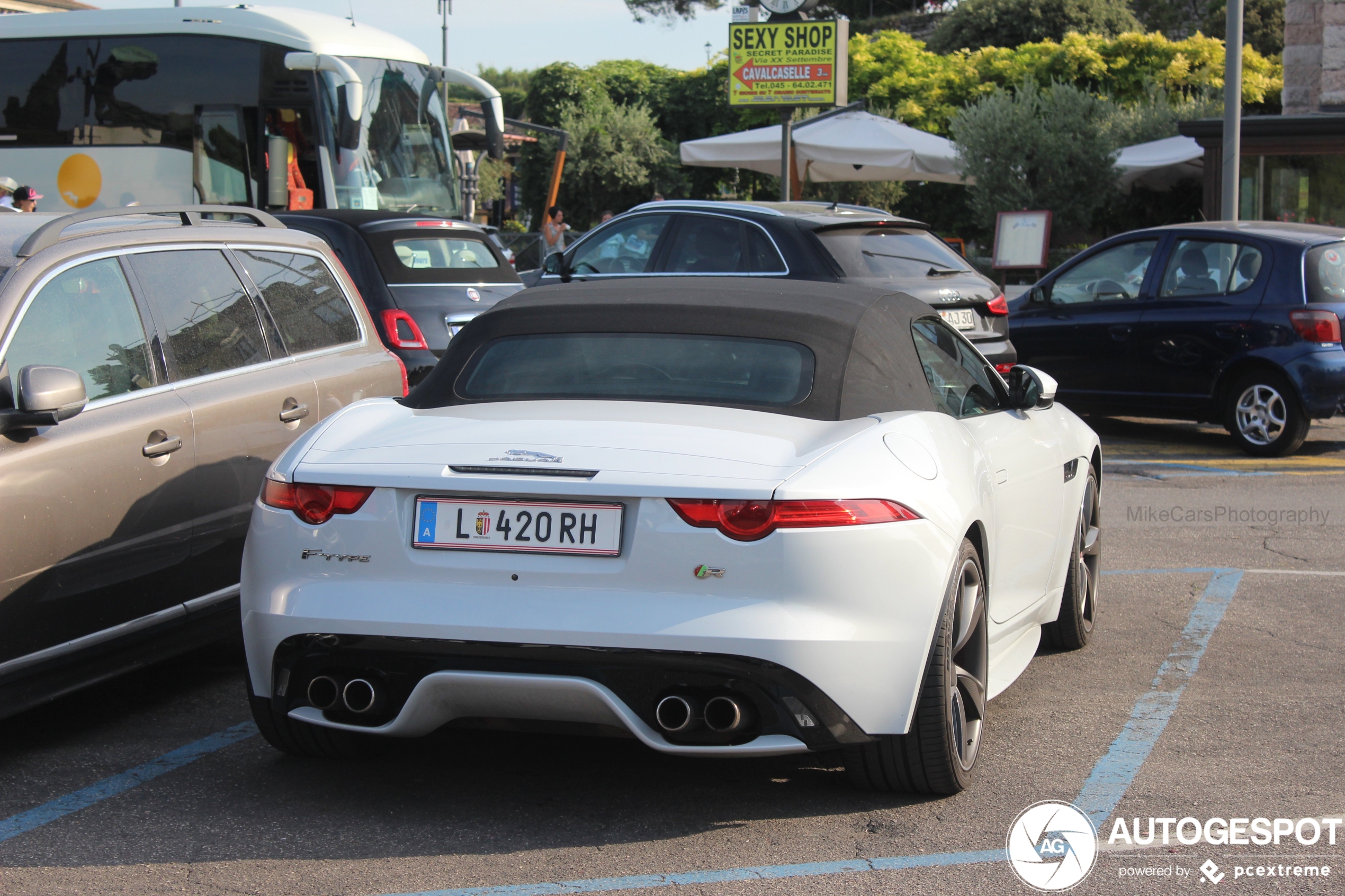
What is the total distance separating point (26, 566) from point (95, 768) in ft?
2.07

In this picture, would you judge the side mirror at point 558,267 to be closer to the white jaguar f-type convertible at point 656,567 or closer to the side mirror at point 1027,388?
the side mirror at point 1027,388

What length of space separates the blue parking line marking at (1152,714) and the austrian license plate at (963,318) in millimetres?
3593

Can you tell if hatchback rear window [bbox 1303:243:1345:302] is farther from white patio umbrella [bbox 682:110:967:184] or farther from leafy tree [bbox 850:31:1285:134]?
leafy tree [bbox 850:31:1285:134]

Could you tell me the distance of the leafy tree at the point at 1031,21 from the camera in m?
63.2

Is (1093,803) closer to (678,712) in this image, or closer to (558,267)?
(678,712)

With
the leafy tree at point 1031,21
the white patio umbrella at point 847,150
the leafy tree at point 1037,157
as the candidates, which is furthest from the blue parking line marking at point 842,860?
the leafy tree at point 1031,21

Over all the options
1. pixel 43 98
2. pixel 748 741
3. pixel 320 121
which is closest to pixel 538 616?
pixel 748 741

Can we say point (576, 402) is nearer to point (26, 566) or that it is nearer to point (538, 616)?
point (538, 616)

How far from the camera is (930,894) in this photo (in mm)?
3430

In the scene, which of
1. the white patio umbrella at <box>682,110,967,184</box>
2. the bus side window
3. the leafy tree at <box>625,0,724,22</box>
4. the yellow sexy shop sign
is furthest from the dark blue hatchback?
the leafy tree at <box>625,0,724,22</box>

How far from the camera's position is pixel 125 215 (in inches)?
214

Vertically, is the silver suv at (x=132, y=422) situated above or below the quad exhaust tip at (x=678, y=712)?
above

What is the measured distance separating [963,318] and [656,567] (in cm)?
711

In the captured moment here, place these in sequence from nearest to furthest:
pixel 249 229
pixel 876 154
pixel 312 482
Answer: pixel 312 482 → pixel 249 229 → pixel 876 154
